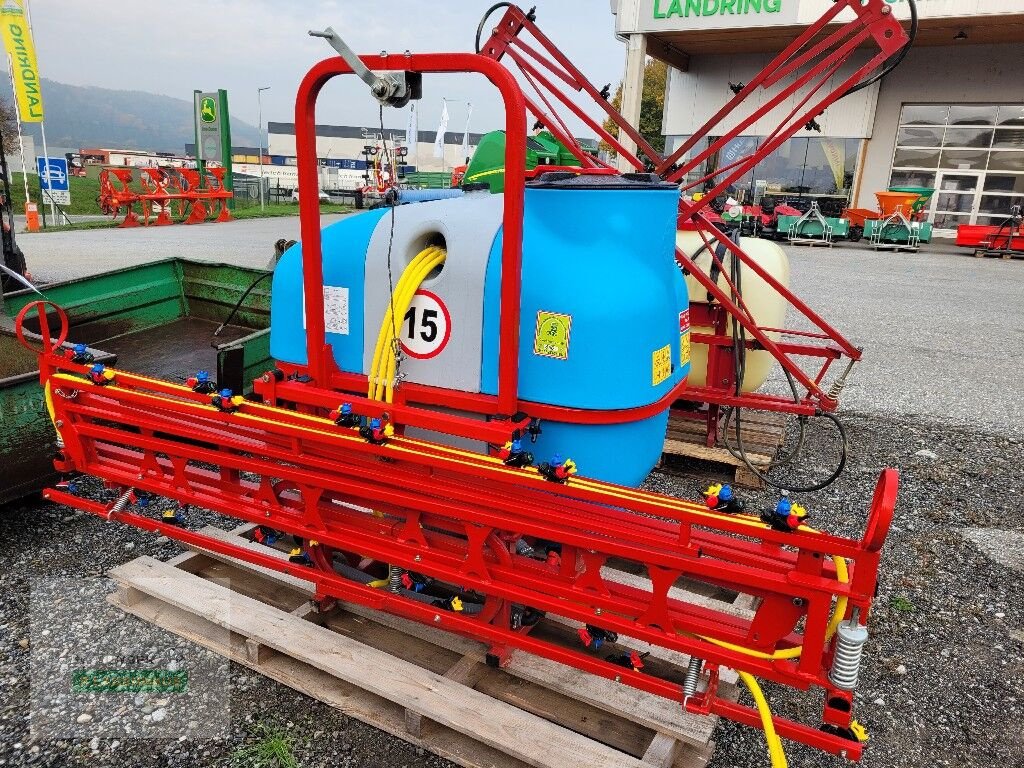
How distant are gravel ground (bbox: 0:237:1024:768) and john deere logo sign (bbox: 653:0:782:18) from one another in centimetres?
1340

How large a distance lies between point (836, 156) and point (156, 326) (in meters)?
19.8

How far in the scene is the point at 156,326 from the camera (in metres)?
5.39

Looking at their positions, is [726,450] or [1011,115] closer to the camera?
[726,450]

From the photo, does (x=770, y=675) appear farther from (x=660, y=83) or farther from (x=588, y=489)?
(x=660, y=83)

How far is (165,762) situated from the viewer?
7.19ft

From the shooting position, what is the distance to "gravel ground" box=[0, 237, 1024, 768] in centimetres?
228

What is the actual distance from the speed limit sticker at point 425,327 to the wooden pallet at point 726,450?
8.12 feet

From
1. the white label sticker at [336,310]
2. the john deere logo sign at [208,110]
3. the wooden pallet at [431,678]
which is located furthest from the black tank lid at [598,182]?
the john deere logo sign at [208,110]

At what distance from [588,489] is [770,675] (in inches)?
25.4

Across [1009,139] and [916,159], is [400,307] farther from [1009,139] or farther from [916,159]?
[1009,139]

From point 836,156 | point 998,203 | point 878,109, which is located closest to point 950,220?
point 998,203

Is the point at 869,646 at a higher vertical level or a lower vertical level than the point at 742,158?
lower

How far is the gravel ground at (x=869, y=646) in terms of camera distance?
228cm

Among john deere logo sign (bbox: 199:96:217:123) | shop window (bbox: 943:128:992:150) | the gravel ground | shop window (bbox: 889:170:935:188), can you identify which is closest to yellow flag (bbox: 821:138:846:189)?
shop window (bbox: 889:170:935:188)
